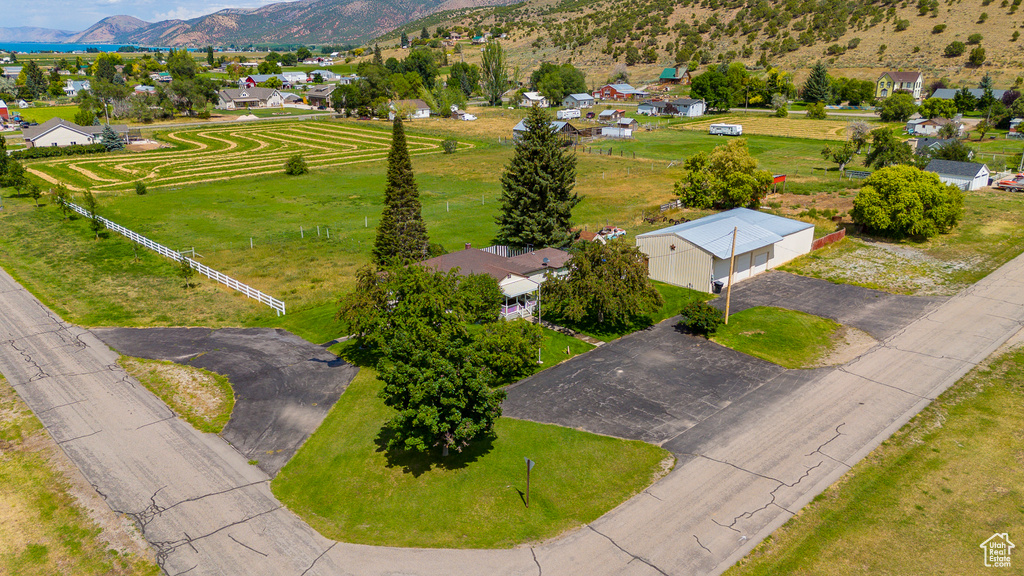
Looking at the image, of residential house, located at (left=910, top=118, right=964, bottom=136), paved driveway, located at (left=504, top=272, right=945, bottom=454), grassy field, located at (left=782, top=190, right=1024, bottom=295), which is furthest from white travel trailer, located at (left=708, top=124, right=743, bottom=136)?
paved driveway, located at (left=504, top=272, right=945, bottom=454)

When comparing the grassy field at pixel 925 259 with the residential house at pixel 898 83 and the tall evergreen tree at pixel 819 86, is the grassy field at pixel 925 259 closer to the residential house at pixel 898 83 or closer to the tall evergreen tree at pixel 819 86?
the residential house at pixel 898 83

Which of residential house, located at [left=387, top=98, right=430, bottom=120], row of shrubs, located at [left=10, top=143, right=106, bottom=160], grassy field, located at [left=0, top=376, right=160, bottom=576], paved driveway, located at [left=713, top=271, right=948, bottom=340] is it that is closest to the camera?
grassy field, located at [left=0, top=376, right=160, bottom=576]

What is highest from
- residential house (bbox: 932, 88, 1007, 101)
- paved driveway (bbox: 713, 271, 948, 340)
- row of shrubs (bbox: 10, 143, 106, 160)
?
residential house (bbox: 932, 88, 1007, 101)

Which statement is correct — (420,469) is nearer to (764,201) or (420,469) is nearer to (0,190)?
(764,201)

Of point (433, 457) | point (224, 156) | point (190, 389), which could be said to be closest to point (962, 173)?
point (433, 457)

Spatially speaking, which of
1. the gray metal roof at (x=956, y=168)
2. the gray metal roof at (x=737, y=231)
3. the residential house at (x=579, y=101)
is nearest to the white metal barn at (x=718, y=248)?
the gray metal roof at (x=737, y=231)

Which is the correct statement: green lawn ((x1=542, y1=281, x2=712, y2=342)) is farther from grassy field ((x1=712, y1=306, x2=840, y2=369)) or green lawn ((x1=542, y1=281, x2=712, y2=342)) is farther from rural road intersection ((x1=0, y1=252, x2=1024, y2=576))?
rural road intersection ((x1=0, y1=252, x2=1024, y2=576))
